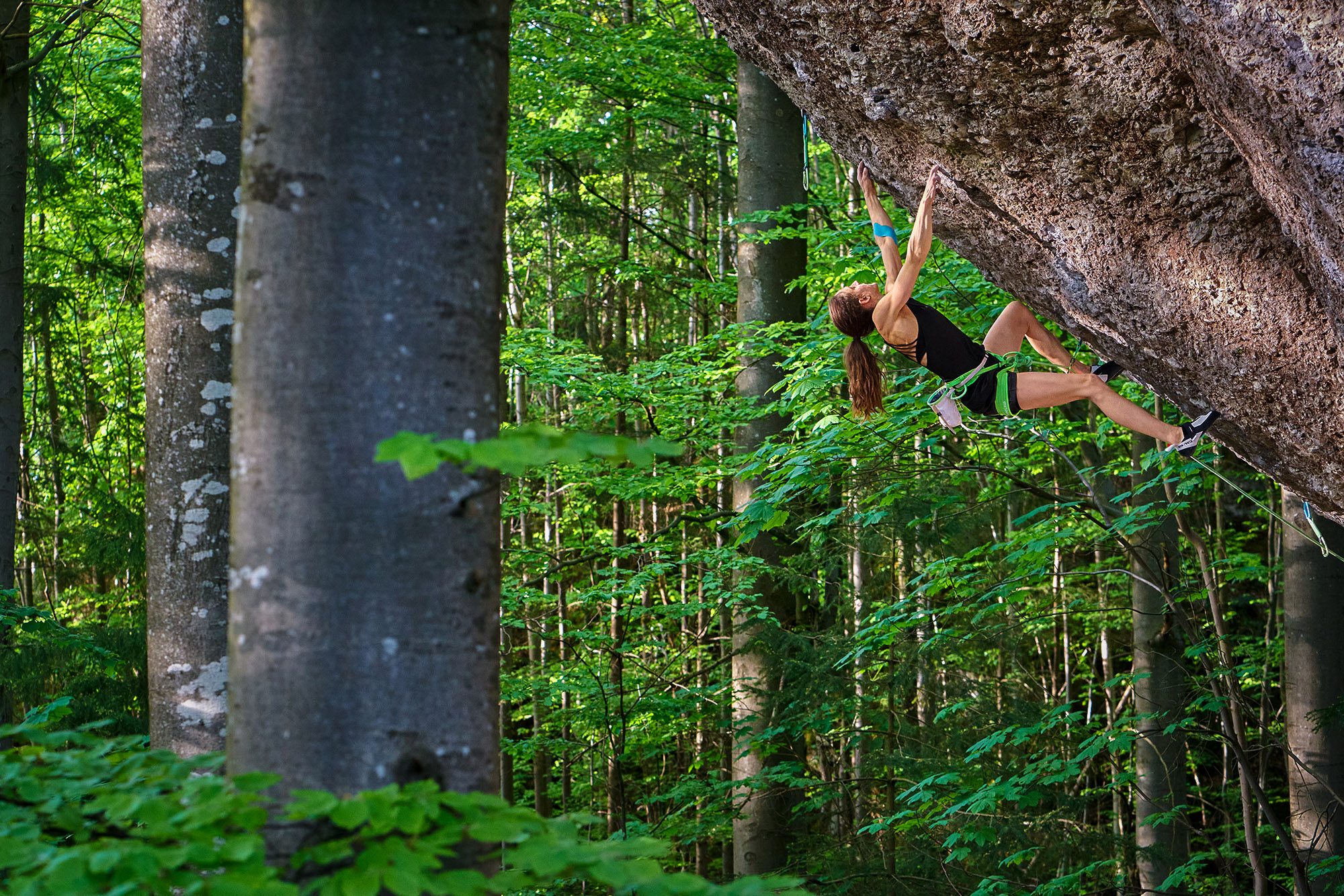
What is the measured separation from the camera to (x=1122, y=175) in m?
3.96

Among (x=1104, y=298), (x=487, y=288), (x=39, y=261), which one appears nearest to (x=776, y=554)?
(x=1104, y=298)

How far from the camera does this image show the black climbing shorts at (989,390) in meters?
4.87

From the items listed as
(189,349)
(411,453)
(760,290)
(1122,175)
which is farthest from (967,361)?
(760,290)

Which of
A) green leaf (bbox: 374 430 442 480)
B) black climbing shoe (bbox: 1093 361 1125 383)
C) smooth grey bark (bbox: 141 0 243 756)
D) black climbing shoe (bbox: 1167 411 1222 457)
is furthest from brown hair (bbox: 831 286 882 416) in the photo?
green leaf (bbox: 374 430 442 480)

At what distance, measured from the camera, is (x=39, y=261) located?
37.4ft

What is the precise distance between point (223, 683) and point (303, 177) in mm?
1925

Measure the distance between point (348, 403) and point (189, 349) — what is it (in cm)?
171

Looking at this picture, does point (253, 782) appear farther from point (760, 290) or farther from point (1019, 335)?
point (760, 290)

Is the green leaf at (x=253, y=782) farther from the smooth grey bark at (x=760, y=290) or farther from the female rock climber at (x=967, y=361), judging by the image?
the smooth grey bark at (x=760, y=290)

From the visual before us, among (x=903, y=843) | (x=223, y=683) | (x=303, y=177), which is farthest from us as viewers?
(x=903, y=843)

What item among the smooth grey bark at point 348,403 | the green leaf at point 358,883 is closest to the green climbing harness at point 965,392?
the smooth grey bark at point 348,403

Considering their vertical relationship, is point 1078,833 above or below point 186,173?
below

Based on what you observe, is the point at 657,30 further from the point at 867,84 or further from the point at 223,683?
the point at 223,683

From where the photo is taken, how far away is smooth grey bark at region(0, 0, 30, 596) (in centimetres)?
760
